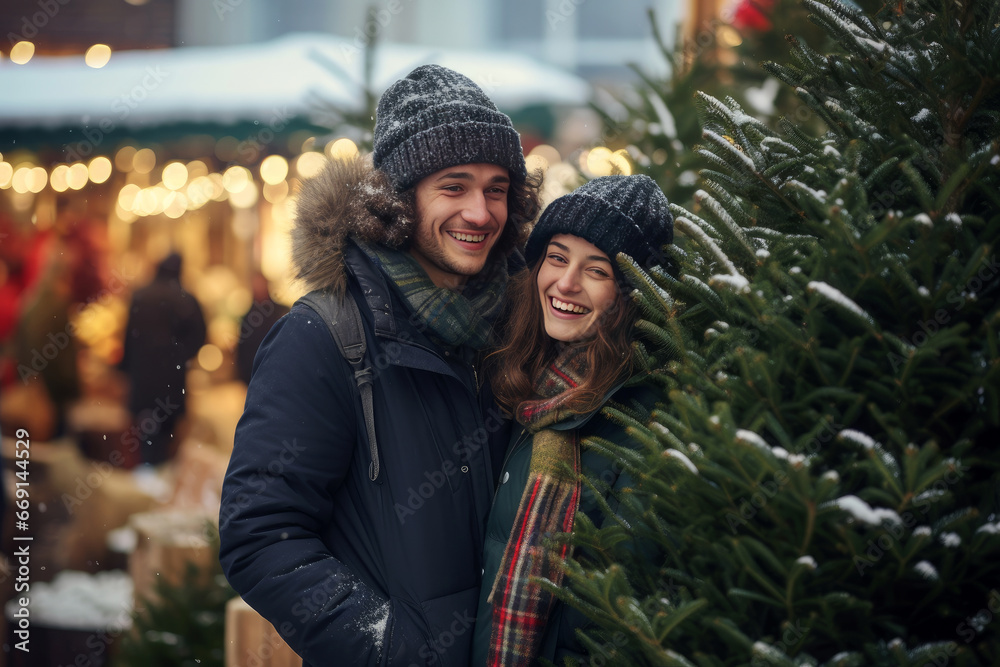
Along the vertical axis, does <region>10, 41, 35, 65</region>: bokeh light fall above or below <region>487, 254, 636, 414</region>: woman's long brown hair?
below

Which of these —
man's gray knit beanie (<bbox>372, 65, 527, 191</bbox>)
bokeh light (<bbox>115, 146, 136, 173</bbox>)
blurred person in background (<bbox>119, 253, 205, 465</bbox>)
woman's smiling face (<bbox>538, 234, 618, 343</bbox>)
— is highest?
man's gray knit beanie (<bbox>372, 65, 527, 191</bbox>)

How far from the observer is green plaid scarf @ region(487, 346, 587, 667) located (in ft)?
6.45

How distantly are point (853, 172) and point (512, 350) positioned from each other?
1113mm

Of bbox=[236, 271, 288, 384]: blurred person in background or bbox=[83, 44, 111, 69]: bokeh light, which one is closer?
bbox=[236, 271, 288, 384]: blurred person in background

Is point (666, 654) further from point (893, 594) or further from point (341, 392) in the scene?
point (341, 392)

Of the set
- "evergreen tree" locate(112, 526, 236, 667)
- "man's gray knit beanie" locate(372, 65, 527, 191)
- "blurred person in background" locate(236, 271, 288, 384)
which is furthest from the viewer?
"blurred person in background" locate(236, 271, 288, 384)

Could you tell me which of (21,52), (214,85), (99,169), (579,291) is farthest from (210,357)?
(579,291)

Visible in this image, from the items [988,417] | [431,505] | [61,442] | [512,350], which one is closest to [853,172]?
[988,417]

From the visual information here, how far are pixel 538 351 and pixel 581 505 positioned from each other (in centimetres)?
51

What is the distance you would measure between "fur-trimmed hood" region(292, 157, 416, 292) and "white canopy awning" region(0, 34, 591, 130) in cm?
390

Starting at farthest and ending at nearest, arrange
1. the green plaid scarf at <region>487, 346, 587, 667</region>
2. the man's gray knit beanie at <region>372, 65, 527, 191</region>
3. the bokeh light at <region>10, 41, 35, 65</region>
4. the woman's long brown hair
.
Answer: the bokeh light at <region>10, 41, 35, 65</region> < the man's gray knit beanie at <region>372, 65, 527, 191</region> < the woman's long brown hair < the green plaid scarf at <region>487, 346, 587, 667</region>

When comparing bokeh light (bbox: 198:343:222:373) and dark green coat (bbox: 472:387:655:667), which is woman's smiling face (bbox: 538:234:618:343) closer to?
dark green coat (bbox: 472:387:655:667)

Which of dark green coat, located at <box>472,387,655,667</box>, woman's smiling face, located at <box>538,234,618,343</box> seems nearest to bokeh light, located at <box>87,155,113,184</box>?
woman's smiling face, located at <box>538,234,618,343</box>

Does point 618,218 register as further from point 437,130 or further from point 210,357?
point 210,357
